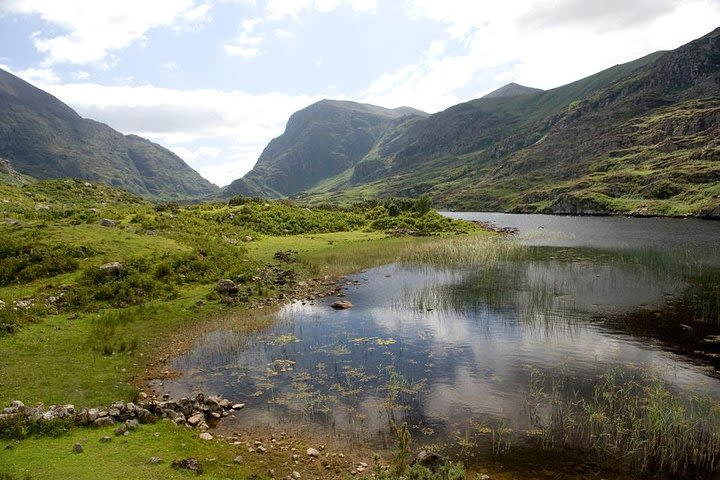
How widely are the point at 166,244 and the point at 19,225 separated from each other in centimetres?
1454

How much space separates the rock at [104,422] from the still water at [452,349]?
4.71 metres

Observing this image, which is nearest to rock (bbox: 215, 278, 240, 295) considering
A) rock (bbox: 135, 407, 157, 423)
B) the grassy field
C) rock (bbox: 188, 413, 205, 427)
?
the grassy field

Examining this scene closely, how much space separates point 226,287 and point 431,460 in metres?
30.8

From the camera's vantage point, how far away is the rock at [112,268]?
125 feet

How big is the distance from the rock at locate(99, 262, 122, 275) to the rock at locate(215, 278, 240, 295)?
876 centimetres

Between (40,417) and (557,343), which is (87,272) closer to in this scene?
(40,417)

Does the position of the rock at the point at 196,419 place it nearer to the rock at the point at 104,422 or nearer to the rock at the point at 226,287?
the rock at the point at 104,422

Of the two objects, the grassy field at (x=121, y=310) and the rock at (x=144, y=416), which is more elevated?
the grassy field at (x=121, y=310)

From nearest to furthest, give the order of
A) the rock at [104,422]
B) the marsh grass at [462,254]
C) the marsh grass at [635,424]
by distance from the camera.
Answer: the marsh grass at [635,424]
the rock at [104,422]
the marsh grass at [462,254]

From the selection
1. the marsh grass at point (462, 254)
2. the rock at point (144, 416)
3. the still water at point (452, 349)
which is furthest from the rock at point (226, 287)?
the marsh grass at point (462, 254)

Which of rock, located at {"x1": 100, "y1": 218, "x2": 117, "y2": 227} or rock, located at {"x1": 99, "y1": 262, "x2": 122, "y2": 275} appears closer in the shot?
rock, located at {"x1": 99, "y1": 262, "x2": 122, "y2": 275}

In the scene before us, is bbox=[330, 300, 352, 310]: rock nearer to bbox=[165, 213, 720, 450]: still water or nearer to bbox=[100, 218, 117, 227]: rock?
bbox=[165, 213, 720, 450]: still water

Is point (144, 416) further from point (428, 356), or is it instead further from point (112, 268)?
point (112, 268)

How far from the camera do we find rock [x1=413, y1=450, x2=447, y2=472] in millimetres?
15484
